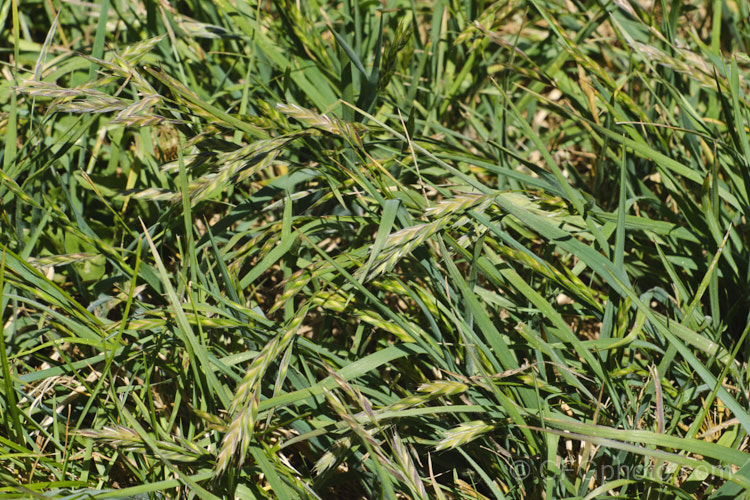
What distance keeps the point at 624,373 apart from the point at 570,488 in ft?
0.88

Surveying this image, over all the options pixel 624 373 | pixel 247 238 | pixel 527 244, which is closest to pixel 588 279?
pixel 527 244

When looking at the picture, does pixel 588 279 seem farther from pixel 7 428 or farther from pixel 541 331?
pixel 7 428

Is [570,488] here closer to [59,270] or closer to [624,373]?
[624,373]

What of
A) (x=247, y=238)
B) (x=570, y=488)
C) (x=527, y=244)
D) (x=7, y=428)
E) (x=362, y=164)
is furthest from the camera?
(x=527, y=244)

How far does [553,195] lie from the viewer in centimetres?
159

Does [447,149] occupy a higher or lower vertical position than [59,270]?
higher

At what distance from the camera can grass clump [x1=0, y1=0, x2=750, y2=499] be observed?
3.90 feet

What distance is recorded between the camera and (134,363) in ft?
5.00

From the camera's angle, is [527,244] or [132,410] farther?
[527,244]

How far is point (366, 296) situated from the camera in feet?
4.77

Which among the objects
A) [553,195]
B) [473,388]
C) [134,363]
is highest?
[553,195]

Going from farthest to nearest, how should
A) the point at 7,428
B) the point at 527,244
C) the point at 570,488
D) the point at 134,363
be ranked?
the point at 527,244
the point at 134,363
the point at 7,428
the point at 570,488

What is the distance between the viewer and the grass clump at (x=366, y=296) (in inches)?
46.8

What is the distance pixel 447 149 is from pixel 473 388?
2.27ft
